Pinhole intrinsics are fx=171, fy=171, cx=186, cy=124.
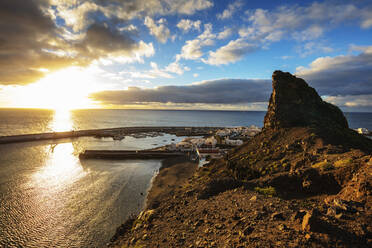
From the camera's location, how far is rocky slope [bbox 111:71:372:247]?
6318 mm

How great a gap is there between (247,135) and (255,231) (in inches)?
3197

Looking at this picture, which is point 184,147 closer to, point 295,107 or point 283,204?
point 295,107

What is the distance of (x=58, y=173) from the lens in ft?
116

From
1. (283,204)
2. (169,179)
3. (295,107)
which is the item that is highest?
(295,107)

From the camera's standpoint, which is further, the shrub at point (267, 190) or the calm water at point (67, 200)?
the calm water at point (67, 200)

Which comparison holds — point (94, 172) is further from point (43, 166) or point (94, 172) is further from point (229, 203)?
point (229, 203)

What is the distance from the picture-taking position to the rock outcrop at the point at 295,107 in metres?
22.8

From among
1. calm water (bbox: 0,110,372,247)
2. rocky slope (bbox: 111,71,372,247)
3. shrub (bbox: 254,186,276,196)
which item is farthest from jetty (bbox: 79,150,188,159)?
shrub (bbox: 254,186,276,196)

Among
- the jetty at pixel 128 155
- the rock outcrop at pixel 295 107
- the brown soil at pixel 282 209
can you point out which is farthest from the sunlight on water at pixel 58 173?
the rock outcrop at pixel 295 107

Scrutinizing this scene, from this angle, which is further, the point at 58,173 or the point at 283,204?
the point at 58,173

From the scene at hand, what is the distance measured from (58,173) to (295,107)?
4500cm

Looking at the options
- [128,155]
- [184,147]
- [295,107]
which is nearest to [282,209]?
[295,107]

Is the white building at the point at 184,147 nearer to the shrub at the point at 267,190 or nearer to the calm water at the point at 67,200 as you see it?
the calm water at the point at 67,200

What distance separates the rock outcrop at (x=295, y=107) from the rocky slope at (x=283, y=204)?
162 centimetres
